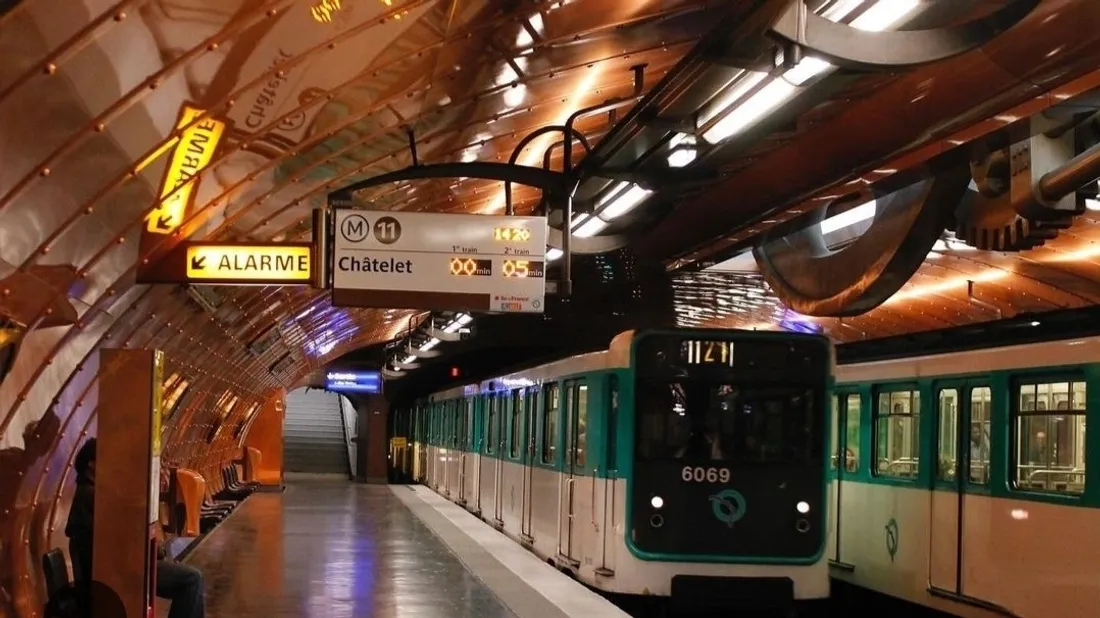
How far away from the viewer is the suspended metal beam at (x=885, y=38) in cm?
562

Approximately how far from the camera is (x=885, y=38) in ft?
19.0

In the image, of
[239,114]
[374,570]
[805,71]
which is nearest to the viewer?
[805,71]

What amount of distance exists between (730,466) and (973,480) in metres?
2.10

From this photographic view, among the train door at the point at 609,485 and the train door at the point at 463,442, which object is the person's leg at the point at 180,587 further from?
the train door at the point at 463,442

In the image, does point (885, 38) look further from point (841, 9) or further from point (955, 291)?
point (955, 291)

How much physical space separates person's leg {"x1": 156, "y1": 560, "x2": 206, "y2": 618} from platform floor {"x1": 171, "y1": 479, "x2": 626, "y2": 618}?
7.68ft

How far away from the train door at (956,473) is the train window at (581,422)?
3.26 m

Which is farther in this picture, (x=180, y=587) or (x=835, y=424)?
(x=835, y=424)

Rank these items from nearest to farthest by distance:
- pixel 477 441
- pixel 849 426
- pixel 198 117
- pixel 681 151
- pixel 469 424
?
pixel 198 117, pixel 681 151, pixel 849 426, pixel 477 441, pixel 469 424

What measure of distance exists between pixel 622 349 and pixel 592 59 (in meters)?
3.41

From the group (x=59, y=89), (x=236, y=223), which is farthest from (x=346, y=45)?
(x=236, y=223)

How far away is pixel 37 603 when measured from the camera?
8.05 metres

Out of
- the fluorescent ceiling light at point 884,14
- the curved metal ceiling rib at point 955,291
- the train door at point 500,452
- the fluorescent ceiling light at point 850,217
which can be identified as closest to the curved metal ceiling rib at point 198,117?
the fluorescent ceiling light at point 884,14

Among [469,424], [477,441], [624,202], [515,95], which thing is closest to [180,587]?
[515,95]
